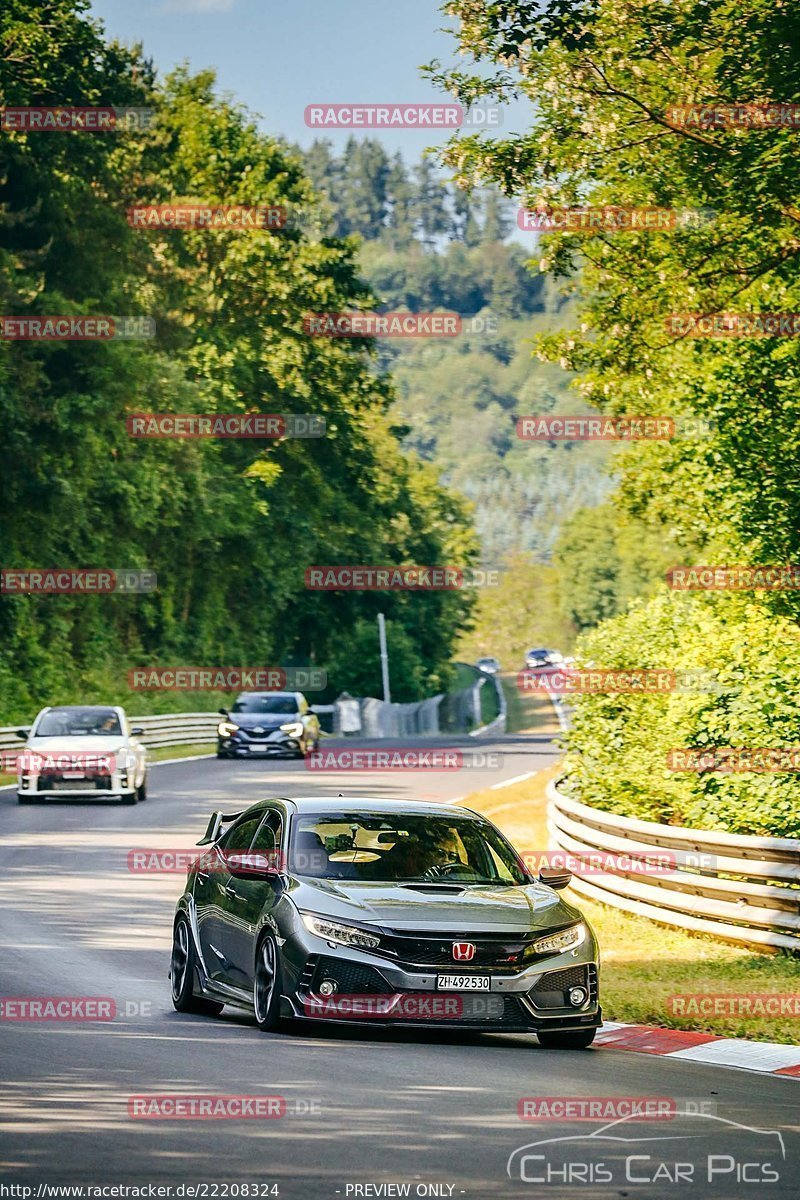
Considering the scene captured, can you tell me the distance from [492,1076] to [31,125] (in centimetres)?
4708

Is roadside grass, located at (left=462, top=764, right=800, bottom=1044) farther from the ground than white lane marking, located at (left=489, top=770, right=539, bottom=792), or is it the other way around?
roadside grass, located at (left=462, top=764, right=800, bottom=1044)

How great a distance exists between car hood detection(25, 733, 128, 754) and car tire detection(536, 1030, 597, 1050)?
815 inches

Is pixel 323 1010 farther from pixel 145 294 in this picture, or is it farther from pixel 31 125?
pixel 145 294

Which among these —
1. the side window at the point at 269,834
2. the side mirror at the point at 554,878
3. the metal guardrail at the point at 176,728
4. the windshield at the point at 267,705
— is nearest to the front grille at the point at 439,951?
the side mirror at the point at 554,878

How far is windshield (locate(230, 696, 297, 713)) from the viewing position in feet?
149

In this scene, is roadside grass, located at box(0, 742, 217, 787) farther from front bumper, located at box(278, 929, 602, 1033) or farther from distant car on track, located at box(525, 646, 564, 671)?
distant car on track, located at box(525, 646, 564, 671)

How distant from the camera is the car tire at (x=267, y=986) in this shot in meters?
11.1

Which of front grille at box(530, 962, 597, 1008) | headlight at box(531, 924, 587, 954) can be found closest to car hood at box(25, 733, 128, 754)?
headlight at box(531, 924, 587, 954)

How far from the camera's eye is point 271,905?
1135cm

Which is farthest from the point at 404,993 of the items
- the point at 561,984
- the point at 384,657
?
the point at 384,657

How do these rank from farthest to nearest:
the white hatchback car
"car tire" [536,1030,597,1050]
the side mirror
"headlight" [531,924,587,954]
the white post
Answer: the white post
the white hatchback car
the side mirror
"car tire" [536,1030,597,1050]
"headlight" [531,924,587,954]

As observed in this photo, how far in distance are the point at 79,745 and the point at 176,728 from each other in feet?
71.7

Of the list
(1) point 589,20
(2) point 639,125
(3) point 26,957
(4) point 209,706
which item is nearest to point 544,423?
(2) point 639,125

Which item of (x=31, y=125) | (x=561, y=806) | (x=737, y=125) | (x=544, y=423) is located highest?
(x=31, y=125)
